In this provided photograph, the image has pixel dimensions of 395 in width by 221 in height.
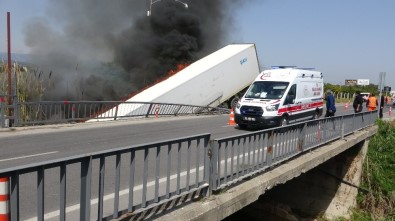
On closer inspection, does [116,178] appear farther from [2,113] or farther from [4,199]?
[2,113]

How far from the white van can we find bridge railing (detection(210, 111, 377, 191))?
2416 millimetres

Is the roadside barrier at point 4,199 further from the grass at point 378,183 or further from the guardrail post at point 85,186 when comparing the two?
the grass at point 378,183

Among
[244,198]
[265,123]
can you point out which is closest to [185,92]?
[265,123]

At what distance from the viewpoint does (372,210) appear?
14.0 metres

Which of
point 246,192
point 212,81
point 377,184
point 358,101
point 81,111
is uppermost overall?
point 212,81

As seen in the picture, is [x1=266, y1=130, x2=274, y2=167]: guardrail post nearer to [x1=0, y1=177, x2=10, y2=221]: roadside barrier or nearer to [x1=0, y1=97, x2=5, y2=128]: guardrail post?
[x1=0, y1=177, x2=10, y2=221]: roadside barrier

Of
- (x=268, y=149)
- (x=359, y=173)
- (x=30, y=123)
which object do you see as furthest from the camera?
(x=359, y=173)

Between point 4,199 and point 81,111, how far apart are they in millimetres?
13938

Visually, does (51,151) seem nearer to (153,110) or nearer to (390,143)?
(153,110)

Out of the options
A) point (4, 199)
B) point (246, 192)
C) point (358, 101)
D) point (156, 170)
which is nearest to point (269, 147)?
point (246, 192)

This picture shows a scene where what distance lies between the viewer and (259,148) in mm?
7113

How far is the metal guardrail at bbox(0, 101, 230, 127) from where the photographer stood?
1298 cm

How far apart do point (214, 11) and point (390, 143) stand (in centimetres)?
2653

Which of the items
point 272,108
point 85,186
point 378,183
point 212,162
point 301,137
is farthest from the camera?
point 378,183
